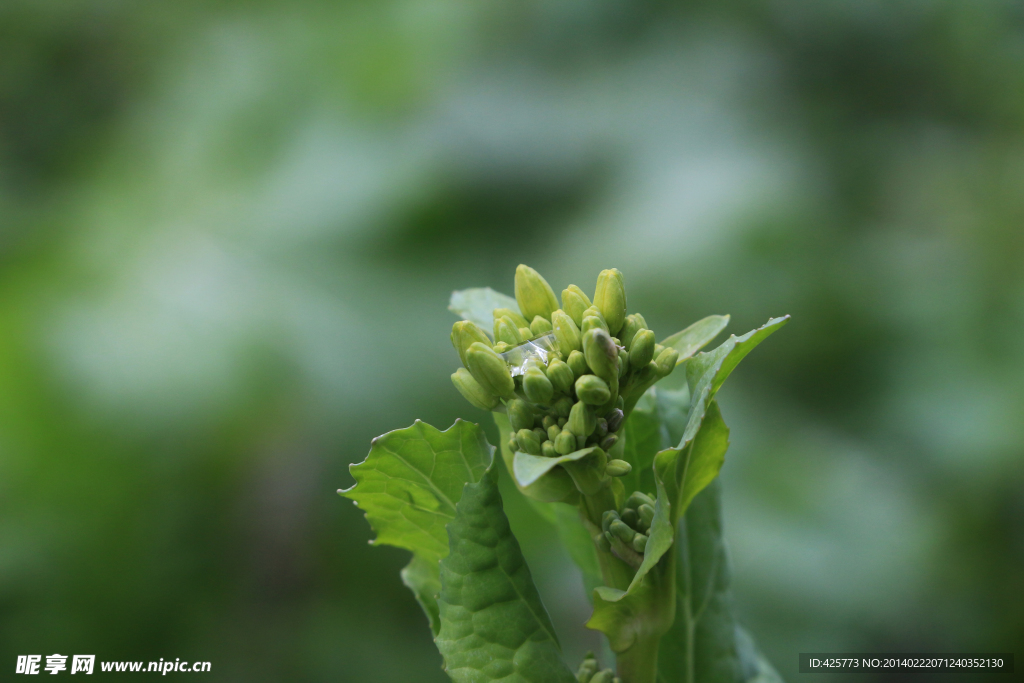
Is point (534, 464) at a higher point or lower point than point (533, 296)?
lower

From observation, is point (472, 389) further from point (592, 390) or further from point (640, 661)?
point (640, 661)

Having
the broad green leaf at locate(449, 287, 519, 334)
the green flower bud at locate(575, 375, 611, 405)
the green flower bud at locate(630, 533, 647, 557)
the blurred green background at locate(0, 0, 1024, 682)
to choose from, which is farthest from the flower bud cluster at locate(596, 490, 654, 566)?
the blurred green background at locate(0, 0, 1024, 682)

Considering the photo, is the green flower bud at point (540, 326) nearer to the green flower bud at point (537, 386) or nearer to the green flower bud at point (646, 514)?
the green flower bud at point (537, 386)

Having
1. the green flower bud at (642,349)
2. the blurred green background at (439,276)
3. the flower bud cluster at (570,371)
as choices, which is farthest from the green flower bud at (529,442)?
the blurred green background at (439,276)

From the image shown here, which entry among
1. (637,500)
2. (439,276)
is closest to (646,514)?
(637,500)

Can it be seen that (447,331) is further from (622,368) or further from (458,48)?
(622,368)

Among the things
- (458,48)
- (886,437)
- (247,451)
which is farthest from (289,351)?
(886,437)

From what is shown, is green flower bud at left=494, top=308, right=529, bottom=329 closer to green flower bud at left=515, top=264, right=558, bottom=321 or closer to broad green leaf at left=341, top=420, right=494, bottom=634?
green flower bud at left=515, top=264, right=558, bottom=321
